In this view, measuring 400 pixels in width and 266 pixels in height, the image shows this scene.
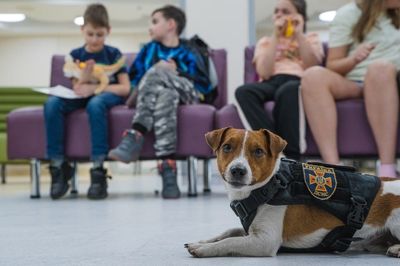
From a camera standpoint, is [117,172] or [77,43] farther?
[77,43]

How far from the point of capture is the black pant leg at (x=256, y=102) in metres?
2.79

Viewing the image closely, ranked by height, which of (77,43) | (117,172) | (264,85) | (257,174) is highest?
(77,43)

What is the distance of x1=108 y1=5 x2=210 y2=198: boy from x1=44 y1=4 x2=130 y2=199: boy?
0.46 ft

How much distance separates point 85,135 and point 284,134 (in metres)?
1.06

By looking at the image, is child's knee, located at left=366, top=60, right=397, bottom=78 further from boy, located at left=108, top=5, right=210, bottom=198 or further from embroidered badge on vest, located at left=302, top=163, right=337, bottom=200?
embroidered badge on vest, located at left=302, top=163, right=337, bottom=200

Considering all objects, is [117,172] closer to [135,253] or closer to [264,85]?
[264,85]

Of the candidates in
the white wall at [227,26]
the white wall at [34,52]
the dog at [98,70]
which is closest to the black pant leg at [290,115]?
the dog at [98,70]

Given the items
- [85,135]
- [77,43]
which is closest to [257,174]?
[85,135]

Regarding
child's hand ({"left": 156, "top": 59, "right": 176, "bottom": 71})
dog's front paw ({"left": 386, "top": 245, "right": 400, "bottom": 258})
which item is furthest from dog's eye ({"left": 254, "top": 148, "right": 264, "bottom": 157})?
child's hand ({"left": 156, "top": 59, "right": 176, "bottom": 71})

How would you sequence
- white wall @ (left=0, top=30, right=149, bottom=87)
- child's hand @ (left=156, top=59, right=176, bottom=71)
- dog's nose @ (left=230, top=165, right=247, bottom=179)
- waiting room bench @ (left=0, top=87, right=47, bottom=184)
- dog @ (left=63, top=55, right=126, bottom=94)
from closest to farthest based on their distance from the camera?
dog's nose @ (left=230, top=165, right=247, bottom=179) < child's hand @ (left=156, top=59, right=176, bottom=71) < dog @ (left=63, top=55, right=126, bottom=94) < waiting room bench @ (left=0, top=87, right=47, bottom=184) < white wall @ (left=0, top=30, right=149, bottom=87)

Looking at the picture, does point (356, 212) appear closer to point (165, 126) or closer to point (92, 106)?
point (165, 126)

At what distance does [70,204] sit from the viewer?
Result: 9.19 feet

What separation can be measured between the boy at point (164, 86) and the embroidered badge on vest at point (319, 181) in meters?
1.68

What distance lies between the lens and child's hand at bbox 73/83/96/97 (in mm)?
3248
